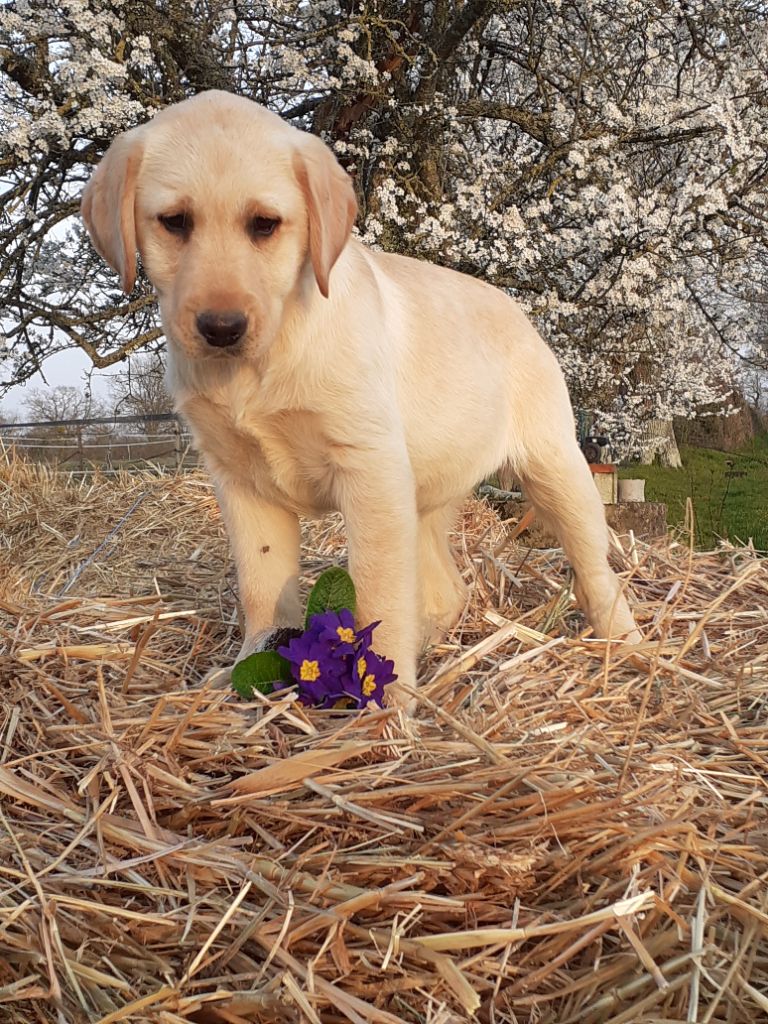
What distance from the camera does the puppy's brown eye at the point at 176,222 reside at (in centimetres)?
217

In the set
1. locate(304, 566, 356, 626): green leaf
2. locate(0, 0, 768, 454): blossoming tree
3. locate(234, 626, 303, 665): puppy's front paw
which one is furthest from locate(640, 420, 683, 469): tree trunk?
locate(304, 566, 356, 626): green leaf

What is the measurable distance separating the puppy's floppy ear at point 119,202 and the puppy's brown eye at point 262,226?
0.31 m

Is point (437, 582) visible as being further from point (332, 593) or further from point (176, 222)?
point (176, 222)

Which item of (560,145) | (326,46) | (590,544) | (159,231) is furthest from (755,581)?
(326,46)

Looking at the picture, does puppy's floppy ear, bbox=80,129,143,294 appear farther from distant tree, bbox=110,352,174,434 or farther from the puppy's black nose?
distant tree, bbox=110,352,174,434

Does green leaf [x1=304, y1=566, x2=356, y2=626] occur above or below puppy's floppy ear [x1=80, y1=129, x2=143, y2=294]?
below

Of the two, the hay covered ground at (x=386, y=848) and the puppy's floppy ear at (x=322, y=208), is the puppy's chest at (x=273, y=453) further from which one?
the hay covered ground at (x=386, y=848)

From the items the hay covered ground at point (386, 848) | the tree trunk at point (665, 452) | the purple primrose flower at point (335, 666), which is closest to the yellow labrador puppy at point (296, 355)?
the purple primrose flower at point (335, 666)

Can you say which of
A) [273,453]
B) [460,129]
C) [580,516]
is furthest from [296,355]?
[460,129]

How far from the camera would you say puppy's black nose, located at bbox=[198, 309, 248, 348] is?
6.64 ft

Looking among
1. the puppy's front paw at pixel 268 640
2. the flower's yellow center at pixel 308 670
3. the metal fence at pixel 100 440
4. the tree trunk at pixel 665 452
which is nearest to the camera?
the flower's yellow center at pixel 308 670

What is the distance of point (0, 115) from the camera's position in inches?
280

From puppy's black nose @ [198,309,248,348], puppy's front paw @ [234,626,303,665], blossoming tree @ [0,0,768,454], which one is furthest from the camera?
blossoming tree @ [0,0,768,454]

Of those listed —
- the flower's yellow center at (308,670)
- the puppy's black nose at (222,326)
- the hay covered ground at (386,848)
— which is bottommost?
the hay covered ground at (386,848)
